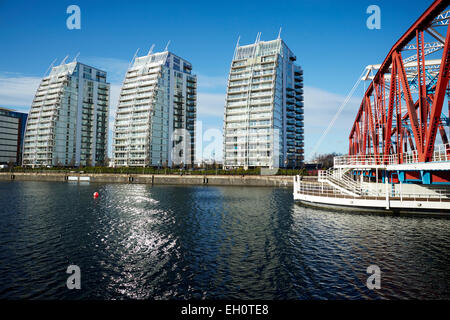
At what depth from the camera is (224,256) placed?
1898cm

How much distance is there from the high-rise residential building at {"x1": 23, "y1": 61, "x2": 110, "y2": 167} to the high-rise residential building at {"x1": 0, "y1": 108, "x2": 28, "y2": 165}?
26.0 metres

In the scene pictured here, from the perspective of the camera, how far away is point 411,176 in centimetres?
3462

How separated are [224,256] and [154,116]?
13627 cm

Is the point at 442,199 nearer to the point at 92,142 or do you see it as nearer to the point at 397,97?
the point at 397,97

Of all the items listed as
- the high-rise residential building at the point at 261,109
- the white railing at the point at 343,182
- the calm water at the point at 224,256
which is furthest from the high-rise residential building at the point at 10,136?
the white railing at the point at 343,182

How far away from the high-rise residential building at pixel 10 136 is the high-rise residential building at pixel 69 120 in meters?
26.0

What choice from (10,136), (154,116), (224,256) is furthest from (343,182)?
(10,136)

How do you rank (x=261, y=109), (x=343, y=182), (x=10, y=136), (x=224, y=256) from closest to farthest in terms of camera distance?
(x=224, y=256) → (x=343, y=182) → (x=261, y=109) → (x=10, y=136)

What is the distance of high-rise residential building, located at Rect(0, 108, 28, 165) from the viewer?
179 meters

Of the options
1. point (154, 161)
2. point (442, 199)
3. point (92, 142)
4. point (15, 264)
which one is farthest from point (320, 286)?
point (92, 142)

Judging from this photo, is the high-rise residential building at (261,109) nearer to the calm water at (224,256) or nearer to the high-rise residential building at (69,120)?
the high-rise residential building at (69,120)

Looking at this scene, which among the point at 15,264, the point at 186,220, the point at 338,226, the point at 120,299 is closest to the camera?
the point at 120,299

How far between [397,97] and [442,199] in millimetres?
14184

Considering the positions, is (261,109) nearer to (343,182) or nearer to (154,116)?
(154,116)
